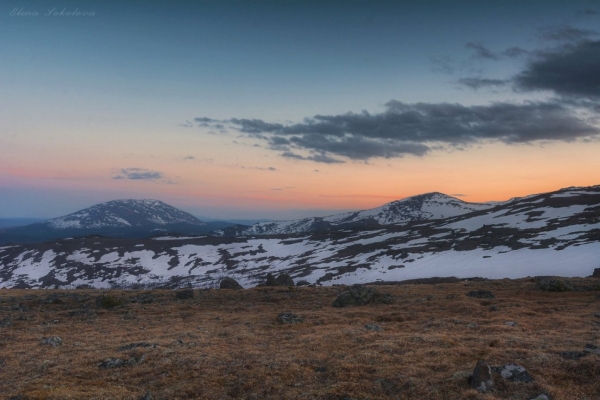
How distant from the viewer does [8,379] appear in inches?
655

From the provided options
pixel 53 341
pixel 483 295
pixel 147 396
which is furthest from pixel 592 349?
pixel 53 341

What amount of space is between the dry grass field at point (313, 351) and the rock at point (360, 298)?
50.9 inches

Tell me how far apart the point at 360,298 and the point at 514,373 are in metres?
21.5

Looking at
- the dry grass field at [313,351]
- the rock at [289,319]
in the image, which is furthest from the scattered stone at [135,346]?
the rock at [289,319]

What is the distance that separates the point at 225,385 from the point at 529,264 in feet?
231

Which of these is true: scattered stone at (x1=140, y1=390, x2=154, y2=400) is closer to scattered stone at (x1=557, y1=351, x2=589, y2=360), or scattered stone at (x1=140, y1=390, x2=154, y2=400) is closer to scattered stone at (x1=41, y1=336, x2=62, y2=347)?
scattered stone at (x1=41, y1=336, x2=62, y2=347)

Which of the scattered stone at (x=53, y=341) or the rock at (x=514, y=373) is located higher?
the rock at (x=514, y=373)

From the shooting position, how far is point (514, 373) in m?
13.8

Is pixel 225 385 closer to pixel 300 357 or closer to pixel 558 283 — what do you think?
pixel 300 357

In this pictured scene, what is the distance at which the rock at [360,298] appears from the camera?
34647 millimetres

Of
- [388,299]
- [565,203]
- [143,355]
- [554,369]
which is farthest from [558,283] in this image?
[565,203]

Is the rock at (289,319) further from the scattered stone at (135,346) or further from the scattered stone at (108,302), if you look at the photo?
the scattered stone at (108,302)

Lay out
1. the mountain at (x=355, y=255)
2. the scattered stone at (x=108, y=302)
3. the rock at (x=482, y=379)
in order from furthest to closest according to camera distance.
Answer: the mountain at (x=355, y=255), the scattered stone at (x=108, y=302), the rock at (x=482, y=379)

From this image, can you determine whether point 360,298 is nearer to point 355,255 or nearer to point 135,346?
point 135,346
